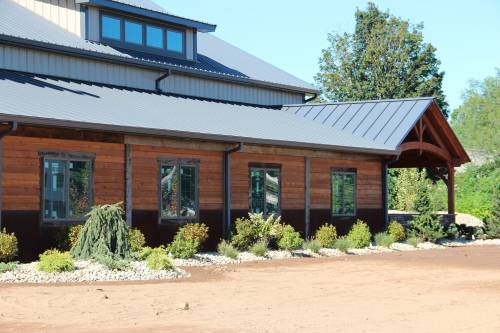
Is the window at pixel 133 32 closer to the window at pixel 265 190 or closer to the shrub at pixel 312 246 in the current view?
the window at pixel 265 190

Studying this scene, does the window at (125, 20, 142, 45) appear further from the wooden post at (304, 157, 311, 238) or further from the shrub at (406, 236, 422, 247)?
the shrub at (406, 236, 422, 247)

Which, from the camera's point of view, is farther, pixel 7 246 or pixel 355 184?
pixel 355 184

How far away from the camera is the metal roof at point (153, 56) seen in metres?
25.4

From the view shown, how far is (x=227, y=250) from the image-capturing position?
918 inches

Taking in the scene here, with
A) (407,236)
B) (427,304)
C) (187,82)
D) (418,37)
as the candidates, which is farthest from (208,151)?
(418,37)

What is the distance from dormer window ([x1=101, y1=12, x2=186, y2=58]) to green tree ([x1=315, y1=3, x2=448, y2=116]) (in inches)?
1465

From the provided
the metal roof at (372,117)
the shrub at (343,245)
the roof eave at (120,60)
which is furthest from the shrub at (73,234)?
the metal roof at (372,117)

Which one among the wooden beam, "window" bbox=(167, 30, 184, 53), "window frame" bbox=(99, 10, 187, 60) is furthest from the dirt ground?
"window" bbox=(167, 30, 184, 53)

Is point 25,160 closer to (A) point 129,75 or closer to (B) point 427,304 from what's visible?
(A) point 129,75

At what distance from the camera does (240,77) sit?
3197cm

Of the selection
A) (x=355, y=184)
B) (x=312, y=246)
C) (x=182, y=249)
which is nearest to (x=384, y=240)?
(x=355, y=184)

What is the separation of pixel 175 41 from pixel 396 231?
990 centimetres

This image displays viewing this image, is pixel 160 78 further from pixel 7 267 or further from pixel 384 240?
pixel 7 267

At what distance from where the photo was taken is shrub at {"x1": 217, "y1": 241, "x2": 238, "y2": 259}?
76.0 ft
